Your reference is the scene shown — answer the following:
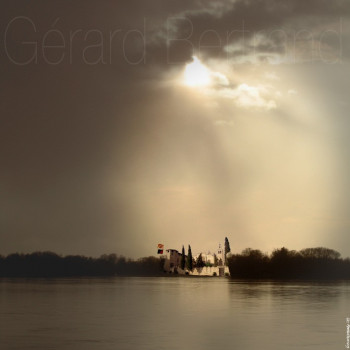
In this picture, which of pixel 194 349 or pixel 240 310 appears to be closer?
pixel 194 349

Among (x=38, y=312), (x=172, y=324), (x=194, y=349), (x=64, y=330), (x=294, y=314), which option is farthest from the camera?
(x=38, y=312)

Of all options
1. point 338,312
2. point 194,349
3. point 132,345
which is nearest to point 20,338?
point 132,345

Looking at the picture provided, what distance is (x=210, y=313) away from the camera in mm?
48719

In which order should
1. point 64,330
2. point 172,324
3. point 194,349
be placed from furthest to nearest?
point 172,324 → point 64,330 → point 194,349

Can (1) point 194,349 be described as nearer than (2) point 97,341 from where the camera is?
Yes

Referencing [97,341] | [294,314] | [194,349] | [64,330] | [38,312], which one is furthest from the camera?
[38,312]

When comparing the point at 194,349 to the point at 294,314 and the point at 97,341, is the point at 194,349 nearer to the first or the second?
the point at 97,341

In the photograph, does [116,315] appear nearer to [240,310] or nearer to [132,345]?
[240,310]

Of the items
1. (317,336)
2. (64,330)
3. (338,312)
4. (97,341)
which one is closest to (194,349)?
(97,341)

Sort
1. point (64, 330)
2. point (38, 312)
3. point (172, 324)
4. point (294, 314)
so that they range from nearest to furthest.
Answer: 1. point (64, 330)
2. point (172, 324)
3. point (294, 314)
4. point (38, 312)

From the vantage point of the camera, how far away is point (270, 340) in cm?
3175

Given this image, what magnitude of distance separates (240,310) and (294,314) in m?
5.87

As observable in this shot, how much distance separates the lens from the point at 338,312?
48094 millimetres

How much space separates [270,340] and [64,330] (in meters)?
11.3
